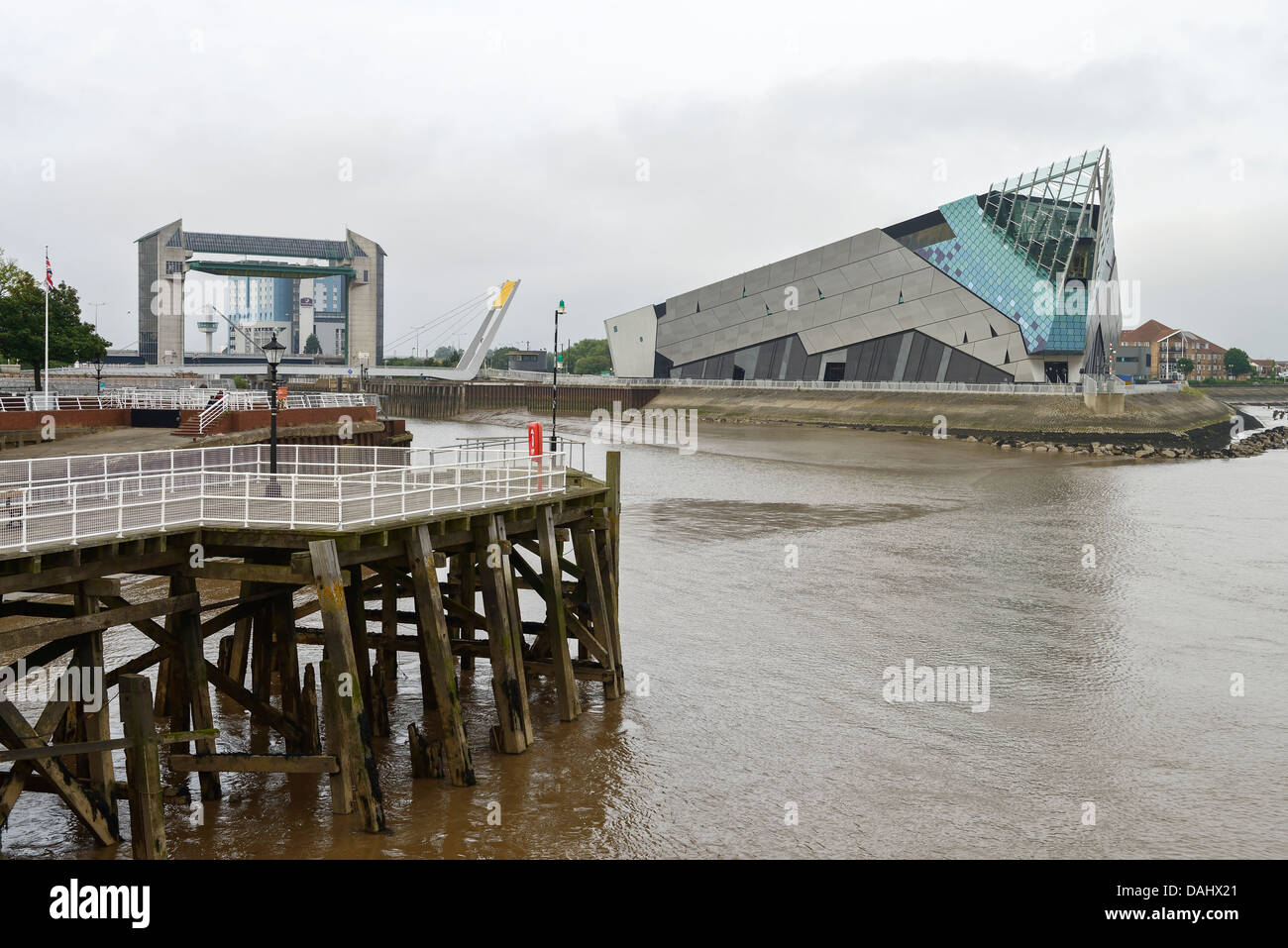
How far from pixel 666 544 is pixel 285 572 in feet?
73.9

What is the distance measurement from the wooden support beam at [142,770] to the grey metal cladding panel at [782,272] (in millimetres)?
97819

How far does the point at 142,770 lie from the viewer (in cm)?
1212

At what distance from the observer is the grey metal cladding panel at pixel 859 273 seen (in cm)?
9900

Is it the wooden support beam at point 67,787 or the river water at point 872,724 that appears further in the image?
the river water at point 872,724

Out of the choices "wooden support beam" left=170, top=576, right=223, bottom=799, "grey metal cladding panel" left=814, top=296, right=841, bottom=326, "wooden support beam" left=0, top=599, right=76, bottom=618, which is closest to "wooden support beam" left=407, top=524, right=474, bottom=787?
"wooden support beam" left=170, top=576, right=223, bottom=799

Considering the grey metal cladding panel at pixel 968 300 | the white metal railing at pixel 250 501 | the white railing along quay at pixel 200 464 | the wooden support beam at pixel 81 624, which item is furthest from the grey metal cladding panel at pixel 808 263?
the wooden support beam at pixel 81 624

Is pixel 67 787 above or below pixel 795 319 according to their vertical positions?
below

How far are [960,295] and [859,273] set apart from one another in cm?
1010

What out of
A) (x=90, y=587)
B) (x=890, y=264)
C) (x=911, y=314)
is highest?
(x=890, y=264)

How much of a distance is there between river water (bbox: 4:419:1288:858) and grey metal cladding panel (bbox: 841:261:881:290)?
6198cm

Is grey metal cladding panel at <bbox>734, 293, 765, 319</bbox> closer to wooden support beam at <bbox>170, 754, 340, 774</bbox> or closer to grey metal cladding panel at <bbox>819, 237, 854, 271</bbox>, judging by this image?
grey metal cladding panel at <bbox>819, 237, 854, 271</bbox>

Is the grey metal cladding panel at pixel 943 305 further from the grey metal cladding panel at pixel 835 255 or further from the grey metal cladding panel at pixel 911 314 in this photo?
the grey metal cladding panel at pixel 835 255

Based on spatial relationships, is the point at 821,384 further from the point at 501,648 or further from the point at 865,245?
the point at 501,648

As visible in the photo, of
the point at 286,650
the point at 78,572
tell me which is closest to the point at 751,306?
the point at 286,650
